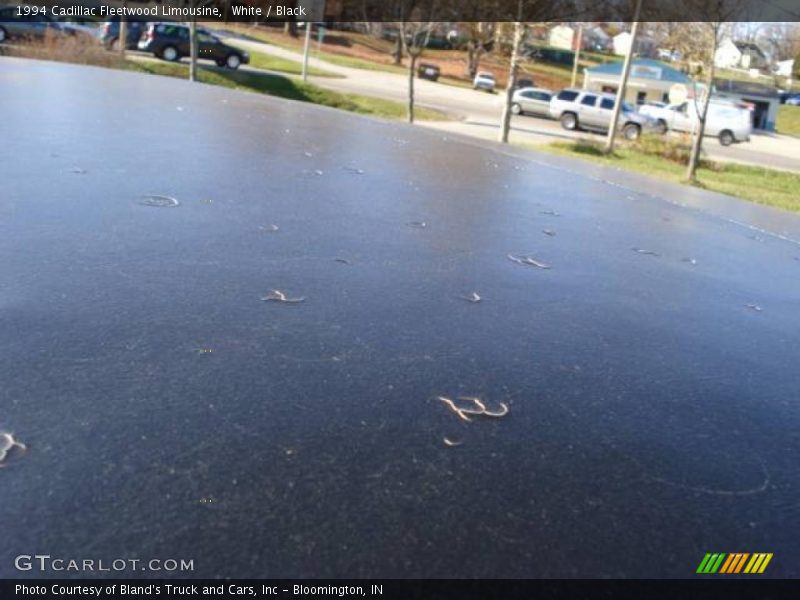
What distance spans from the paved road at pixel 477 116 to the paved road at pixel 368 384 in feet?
63.0

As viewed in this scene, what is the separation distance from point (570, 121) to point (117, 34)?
18.4 meters

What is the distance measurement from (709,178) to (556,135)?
995 cm

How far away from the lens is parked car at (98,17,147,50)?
28.0 meters

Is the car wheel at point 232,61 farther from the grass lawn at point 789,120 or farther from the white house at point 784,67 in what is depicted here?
the white house at point 784,67

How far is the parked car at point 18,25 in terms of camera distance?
26406 millimetres

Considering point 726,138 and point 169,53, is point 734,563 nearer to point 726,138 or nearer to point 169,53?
point 169,53

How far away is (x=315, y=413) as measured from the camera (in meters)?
2.25

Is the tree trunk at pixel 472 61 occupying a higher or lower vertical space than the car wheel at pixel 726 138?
higher

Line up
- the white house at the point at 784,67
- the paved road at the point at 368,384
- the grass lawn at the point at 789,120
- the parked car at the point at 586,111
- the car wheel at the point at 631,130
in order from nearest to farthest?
A: the paved road at the point at 368,384
the car wheel at the point at 631,130
the parked car at the point at 586,111
the grass lawn at the point at 789,120
the white house at the point at 784,67

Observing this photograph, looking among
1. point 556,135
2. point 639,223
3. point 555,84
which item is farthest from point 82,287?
point 555,84

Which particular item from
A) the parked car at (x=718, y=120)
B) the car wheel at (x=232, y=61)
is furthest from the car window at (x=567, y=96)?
the car wheel at (x=232, y=61)

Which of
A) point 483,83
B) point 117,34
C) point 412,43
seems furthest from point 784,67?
point 117,34

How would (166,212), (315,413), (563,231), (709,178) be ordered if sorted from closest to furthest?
(315,413) < (166,212) < (563,231) < (709,178)
